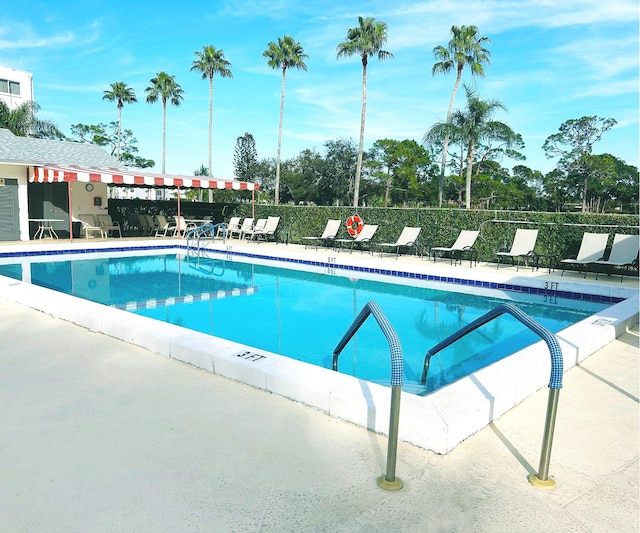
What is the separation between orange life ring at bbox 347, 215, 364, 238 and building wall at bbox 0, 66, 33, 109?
173ft

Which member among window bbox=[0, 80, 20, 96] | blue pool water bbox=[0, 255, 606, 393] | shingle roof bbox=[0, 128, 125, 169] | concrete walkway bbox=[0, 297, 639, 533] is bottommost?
blue pool water bbox=[0, 255, 606, 393]

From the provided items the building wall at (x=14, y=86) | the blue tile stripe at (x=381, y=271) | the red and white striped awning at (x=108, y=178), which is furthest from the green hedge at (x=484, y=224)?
the building wall at (x=14, y=86)

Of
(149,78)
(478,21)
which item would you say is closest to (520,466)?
(478,21)

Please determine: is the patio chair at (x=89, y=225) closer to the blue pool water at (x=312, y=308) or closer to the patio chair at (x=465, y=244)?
the blue pool water at (x=312, y=308)

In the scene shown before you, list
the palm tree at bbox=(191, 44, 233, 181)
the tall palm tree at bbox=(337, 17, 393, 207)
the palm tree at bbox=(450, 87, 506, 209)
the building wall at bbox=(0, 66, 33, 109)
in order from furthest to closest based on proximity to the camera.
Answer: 1. the building wall at bbox=(0, 66, 33, 109)
2. the palm tree at bbox=(191, 44, 233, 181)
3. the palm tree at bbox=(450, 87, 506, 209)
4. the tall palm tree at bbox=(337, 17, 393, 207)

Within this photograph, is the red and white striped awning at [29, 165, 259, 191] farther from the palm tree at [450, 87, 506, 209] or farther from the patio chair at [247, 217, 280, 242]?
the palm tree at [450, 87, 506, 209]

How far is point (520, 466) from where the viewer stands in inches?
112

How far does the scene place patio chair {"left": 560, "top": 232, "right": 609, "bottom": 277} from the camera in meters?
10.1

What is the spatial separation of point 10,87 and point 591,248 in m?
62.6

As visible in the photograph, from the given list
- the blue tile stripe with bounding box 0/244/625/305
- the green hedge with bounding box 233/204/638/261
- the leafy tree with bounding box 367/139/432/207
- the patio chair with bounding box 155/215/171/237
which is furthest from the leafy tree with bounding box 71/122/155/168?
the green hedge with bounding box 233/204/638/261

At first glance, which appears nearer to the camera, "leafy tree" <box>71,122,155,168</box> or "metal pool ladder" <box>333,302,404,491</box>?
"metal pool ladder" <box>333,302,404,491</box>

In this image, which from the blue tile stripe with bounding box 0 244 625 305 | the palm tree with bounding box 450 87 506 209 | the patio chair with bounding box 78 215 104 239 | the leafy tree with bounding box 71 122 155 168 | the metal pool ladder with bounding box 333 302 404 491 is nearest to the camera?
the metal pool ladder with bounding box 333 302 404 491

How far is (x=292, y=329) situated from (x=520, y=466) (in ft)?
14.8

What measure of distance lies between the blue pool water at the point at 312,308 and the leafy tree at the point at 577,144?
156ft
